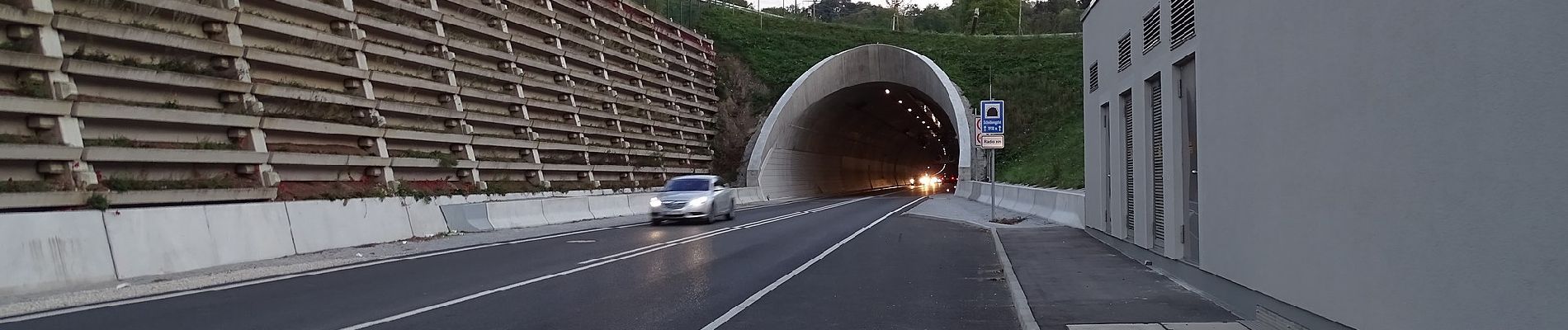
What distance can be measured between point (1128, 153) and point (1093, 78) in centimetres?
413

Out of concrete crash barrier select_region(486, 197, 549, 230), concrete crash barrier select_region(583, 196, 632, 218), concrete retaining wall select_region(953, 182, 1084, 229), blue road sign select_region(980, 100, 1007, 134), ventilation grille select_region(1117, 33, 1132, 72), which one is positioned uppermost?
ventilation grille select_region(1117, 33, 1132, 72)

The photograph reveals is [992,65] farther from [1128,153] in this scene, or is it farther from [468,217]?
[1128,153]

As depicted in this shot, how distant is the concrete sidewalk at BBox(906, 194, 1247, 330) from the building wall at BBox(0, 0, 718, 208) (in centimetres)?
1358

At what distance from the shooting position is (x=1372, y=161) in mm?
6277

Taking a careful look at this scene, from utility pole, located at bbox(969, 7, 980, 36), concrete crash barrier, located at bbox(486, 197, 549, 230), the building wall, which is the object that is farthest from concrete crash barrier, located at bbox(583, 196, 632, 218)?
utility pole, located at bbox(969, 7, 980, 36)

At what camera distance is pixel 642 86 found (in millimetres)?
45875

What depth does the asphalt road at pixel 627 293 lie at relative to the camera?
969 centimetres

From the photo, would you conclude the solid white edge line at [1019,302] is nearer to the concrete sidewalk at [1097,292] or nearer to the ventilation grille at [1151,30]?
the concrete sidewalk at [1097,292]

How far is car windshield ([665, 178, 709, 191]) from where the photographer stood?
1101 inches

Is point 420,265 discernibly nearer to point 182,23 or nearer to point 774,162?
point 182,23

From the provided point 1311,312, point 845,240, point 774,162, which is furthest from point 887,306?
point 774,162

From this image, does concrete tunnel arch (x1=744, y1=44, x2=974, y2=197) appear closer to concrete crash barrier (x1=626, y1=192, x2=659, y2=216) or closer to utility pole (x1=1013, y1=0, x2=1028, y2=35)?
concrete crash barrier (x1=626, y1=192, x2=659, y2=216)

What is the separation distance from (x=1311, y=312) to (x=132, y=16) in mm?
19457

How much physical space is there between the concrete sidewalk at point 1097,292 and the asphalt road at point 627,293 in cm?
46
